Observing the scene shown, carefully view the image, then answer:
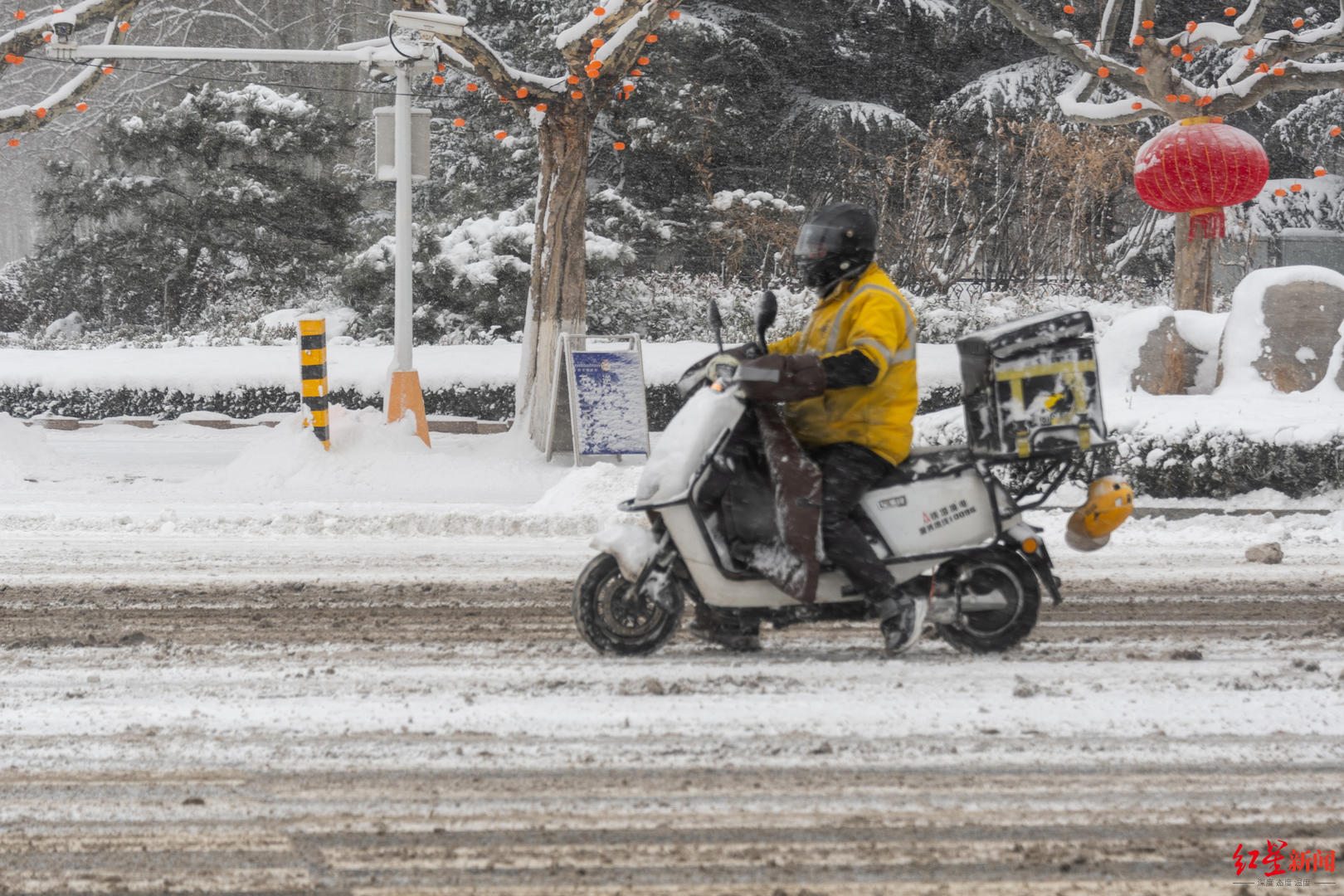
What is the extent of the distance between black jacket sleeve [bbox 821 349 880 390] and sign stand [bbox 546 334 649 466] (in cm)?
745

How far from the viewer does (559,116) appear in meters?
12.6

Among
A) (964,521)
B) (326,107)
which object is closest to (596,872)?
(964,521)

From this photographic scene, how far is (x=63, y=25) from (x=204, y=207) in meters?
8.79

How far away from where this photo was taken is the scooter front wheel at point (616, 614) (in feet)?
15.6

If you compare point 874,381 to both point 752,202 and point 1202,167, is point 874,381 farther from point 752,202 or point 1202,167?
point 752,202

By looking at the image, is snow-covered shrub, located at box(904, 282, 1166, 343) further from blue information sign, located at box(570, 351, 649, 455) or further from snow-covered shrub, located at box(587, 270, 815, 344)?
blue information sign, located at box(570, 351, 649, 455)

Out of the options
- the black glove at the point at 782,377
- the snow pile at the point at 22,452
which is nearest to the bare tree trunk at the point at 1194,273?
the black glove at the point at 782,377

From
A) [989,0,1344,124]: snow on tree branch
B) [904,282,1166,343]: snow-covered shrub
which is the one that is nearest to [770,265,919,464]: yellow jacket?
[989,0,1344,124]: snow on tree branch

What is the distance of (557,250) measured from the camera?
506 inches

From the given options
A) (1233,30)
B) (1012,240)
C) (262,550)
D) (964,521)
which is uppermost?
(1233,30)

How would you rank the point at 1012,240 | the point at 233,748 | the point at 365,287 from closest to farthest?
the point at 233,748 < the point at 365,287 < the point at 1012,240

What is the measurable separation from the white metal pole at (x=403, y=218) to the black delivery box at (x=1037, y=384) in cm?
848

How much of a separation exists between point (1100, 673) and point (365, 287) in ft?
52.4

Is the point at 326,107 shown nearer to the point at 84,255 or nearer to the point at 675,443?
the point at 84,255
